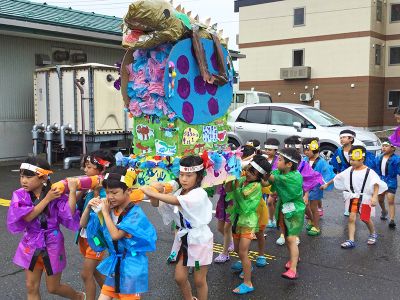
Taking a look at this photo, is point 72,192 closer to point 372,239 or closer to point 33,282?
point 33,282

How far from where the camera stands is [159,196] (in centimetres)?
347

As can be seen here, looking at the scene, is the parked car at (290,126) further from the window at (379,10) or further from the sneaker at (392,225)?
the window at (379,10)

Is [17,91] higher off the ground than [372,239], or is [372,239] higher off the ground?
[17,91]

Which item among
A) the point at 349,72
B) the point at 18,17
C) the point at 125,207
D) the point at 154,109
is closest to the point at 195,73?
the point at 154,109

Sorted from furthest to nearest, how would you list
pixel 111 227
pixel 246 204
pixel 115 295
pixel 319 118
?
pixel 319 118, pixel 246 204, pixel 115 295, pixel 111 227

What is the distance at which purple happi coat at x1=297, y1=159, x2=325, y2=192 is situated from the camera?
633 cm

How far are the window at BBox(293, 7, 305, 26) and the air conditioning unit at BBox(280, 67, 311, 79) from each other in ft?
8.84

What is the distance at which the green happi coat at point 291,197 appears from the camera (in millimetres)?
5008

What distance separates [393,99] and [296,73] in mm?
5781

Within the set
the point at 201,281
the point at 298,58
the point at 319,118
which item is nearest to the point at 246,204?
the point at 201,281

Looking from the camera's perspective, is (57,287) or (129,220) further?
(57,287)

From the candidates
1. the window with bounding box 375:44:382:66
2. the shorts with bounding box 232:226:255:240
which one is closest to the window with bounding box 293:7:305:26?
the window with bounding box 375:44:382:66

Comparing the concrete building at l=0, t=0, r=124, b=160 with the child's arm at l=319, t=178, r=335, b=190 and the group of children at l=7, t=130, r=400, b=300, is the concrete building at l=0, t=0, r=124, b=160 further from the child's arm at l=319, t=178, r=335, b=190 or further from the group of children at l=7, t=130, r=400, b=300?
the group of children at l=7, t=130, r=400, b=300

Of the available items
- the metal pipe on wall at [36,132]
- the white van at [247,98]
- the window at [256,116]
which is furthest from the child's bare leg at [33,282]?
the white van at [247,98]
